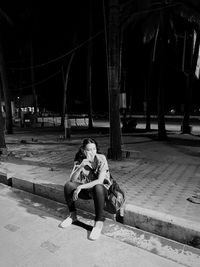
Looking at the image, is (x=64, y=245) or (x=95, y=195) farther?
(x=95, y=195)

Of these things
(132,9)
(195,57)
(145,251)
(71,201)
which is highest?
(132,9)

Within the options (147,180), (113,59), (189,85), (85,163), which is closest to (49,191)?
(85,163)

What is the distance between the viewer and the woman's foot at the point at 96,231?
3.90m

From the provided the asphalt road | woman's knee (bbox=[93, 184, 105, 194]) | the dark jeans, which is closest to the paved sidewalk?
the asphalt road

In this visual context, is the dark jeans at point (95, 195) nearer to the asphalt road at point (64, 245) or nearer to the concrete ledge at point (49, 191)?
the asphalt road at point (64, 245)

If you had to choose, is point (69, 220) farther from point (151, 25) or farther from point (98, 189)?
point (151, 25)

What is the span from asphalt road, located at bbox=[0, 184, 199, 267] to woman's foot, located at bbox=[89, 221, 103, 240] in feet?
0.21

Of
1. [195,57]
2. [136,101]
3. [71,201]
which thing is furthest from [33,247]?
[136,101]

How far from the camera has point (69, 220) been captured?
4371 millimetres

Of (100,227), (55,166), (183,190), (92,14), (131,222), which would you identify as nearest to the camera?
(100,227)

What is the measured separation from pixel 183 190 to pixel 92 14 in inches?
664

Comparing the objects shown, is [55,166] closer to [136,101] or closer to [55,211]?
[55,211]

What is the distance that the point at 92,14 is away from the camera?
19.5 metres

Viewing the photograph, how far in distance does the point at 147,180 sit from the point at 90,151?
2519 millimetres
